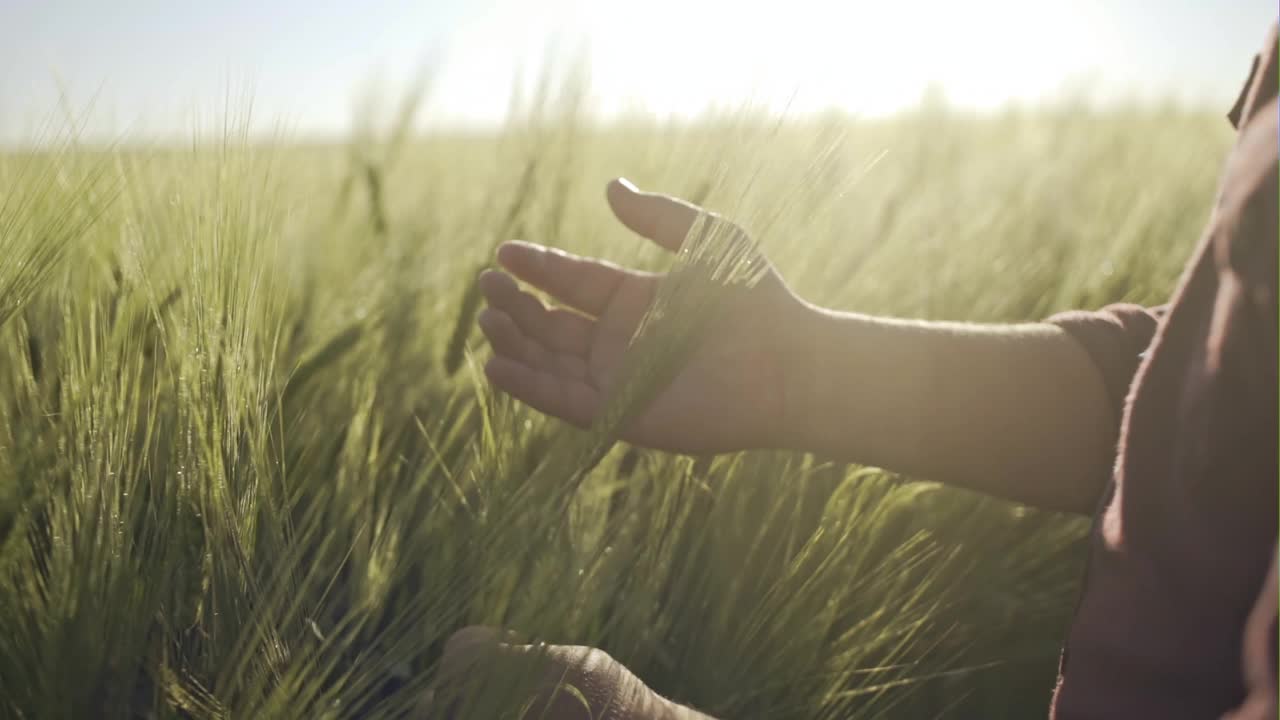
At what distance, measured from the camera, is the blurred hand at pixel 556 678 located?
1.60 ft

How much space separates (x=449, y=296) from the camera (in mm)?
1134

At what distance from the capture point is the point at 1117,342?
0.90 meters

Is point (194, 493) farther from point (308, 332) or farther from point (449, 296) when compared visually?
point (449, 296)

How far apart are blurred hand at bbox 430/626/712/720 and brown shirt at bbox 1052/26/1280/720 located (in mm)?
260

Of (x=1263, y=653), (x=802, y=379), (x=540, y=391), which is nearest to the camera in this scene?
(x=1263, y=653)

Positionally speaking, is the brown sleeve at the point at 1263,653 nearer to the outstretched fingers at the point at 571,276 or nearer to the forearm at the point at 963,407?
the forearm at the point at 963,407

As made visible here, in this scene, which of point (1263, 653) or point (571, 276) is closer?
point (1263, 653)

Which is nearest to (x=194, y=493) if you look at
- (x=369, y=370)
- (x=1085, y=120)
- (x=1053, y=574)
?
(x=369, y=370)

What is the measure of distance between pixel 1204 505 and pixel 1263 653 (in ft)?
0.29

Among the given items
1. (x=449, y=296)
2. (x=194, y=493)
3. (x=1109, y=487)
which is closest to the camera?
(x=194, y=493)

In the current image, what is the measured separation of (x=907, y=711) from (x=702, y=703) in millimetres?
230

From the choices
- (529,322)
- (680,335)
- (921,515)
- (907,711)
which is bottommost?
(907,711)

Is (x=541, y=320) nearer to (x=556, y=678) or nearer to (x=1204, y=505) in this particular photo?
(x=556, y=678)

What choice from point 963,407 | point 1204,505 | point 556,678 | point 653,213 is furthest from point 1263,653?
point 653,213
